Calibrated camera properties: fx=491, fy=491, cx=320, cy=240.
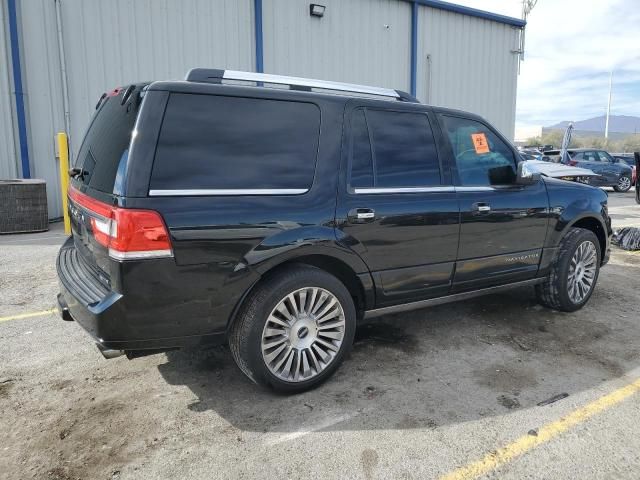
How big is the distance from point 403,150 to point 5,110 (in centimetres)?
889

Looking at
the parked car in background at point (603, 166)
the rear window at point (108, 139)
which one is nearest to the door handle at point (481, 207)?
the rear window at point (108, 139)

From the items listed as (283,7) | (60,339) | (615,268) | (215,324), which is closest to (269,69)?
(283,7)

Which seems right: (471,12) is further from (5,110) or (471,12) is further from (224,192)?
(224,192)

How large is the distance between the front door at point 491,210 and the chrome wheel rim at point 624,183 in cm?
1879

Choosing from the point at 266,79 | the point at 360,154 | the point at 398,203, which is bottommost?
the point at 398,203

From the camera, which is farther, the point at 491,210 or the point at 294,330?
the point at 491,210

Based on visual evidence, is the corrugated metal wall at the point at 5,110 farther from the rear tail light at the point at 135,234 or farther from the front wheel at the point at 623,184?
the front wheel at the point at 623,184

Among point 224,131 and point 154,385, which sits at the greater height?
point 224,131

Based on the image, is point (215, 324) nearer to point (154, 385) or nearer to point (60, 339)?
point (154, 385)

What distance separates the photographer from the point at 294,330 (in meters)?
2.96

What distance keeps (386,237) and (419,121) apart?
3.08 ft

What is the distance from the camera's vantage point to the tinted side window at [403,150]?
3299 mm

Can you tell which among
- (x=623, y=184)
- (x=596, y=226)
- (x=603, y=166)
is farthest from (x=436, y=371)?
(x=623, y=184)

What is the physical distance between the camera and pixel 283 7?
39.1 ft
